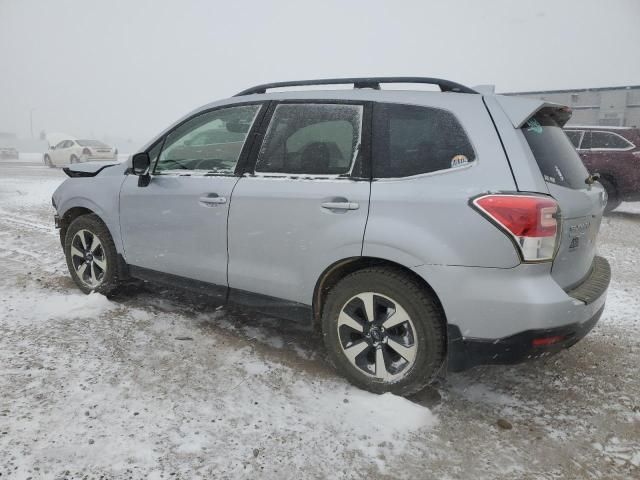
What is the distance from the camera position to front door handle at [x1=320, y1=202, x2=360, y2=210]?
263cm

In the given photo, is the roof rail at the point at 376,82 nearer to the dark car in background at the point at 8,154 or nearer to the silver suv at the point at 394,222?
the silver suv at the point at 394,222

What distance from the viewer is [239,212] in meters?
3.08

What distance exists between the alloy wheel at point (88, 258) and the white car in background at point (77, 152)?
63.6 feet

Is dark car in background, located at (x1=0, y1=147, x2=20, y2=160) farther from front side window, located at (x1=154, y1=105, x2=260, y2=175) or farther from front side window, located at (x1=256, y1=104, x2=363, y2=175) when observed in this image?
front side window, located at (x1=256, y1=104, x2=363, y2=175)

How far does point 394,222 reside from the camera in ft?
8.24

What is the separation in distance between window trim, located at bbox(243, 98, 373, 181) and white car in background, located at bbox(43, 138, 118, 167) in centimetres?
2100

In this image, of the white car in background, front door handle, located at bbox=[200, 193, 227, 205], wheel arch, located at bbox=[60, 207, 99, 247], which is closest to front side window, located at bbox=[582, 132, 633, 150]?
front door handle, located at bbox=[200, 193, 227, 205]

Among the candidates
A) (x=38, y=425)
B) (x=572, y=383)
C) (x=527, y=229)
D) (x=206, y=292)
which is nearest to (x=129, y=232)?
(x=206, y=292)

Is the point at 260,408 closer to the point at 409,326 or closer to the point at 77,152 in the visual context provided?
the point at 409,326

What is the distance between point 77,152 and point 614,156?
21.5m

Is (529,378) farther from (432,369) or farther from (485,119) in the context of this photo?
(485,119)

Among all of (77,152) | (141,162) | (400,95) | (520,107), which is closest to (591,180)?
(520,107)

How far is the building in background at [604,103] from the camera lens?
22141 millimetres

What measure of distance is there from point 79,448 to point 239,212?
1.59m
